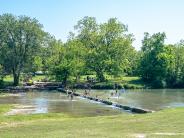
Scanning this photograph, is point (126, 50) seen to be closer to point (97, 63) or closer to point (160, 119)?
point (97, 63)

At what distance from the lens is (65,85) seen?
106m

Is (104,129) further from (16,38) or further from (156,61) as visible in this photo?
(156,61)

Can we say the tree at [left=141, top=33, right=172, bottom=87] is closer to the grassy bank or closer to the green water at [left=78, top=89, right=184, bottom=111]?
the green water at [left=78, top=89, right=184, bottom=111]

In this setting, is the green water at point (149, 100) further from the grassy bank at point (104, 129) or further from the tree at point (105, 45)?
the tree at point (105, 45)

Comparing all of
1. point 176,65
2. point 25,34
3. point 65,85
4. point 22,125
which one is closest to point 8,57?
point 25,34

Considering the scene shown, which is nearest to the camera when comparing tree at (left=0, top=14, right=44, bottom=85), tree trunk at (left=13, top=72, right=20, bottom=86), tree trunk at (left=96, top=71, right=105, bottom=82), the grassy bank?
the grassy bank

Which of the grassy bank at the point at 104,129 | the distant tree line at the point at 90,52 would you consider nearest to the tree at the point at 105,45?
the distant tree line at the point at 90,52

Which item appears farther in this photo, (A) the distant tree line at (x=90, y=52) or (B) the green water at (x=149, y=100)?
(A) the distant tree line at (x=90, y=52)

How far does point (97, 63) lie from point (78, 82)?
812 cm

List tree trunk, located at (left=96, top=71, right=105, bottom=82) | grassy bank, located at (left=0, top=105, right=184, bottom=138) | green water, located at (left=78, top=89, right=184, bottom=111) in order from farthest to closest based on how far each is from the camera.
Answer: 1. tree trunk, located at (left=96, top=71, right=105, bottom=82)
2. green water, located at (left=78, top=89, right=184, bottom=111)
3. grassy bank, located at (left=0, top=105, right=184, bottom=138)

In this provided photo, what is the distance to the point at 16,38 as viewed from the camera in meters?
117

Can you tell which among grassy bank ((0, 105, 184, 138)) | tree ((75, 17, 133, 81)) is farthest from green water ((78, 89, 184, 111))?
tree ((75, 17, 133, 81))

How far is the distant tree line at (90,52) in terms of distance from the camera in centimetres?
11544

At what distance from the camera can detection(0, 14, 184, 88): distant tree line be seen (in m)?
115
